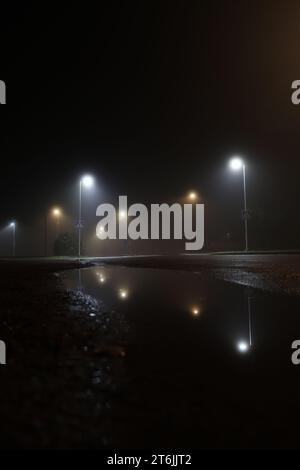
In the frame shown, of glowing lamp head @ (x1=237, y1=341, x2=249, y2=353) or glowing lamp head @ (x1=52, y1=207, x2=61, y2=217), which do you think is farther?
glowing lamp head @ (x1=52, y1=207, x2=61, y2=217)

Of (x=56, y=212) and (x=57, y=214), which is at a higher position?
(x=56, y=212)

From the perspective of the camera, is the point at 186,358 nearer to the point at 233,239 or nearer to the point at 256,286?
the point at 256,286

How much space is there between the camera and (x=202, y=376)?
2.10 metres

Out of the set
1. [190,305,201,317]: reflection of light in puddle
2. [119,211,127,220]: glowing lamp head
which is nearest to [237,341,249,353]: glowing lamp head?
[190,305,201,317]: reflection of light in puddle

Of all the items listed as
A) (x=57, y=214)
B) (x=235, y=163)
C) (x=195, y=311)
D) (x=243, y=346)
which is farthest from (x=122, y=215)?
(x=243, y=346)

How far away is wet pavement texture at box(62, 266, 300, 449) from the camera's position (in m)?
1.46

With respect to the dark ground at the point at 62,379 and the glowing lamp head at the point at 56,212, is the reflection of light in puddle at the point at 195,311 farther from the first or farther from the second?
the glowing lamp head at the point at 56,212

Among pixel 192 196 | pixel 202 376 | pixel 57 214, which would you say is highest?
pixel 192 196

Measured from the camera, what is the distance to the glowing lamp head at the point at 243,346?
2.63 m

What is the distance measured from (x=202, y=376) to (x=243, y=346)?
748 millimetres

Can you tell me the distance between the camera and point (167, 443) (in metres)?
1.41

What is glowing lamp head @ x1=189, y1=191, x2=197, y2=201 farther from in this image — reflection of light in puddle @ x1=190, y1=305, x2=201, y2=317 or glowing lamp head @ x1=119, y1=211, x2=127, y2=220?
reflection of light in puddle @ x1=190, y1=305, x2=201, y2=317

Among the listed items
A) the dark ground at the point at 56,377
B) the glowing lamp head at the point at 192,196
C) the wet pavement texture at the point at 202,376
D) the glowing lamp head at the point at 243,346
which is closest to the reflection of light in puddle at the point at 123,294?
the wet pavement texture at the point at 202,376

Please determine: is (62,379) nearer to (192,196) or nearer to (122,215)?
(192,196)
